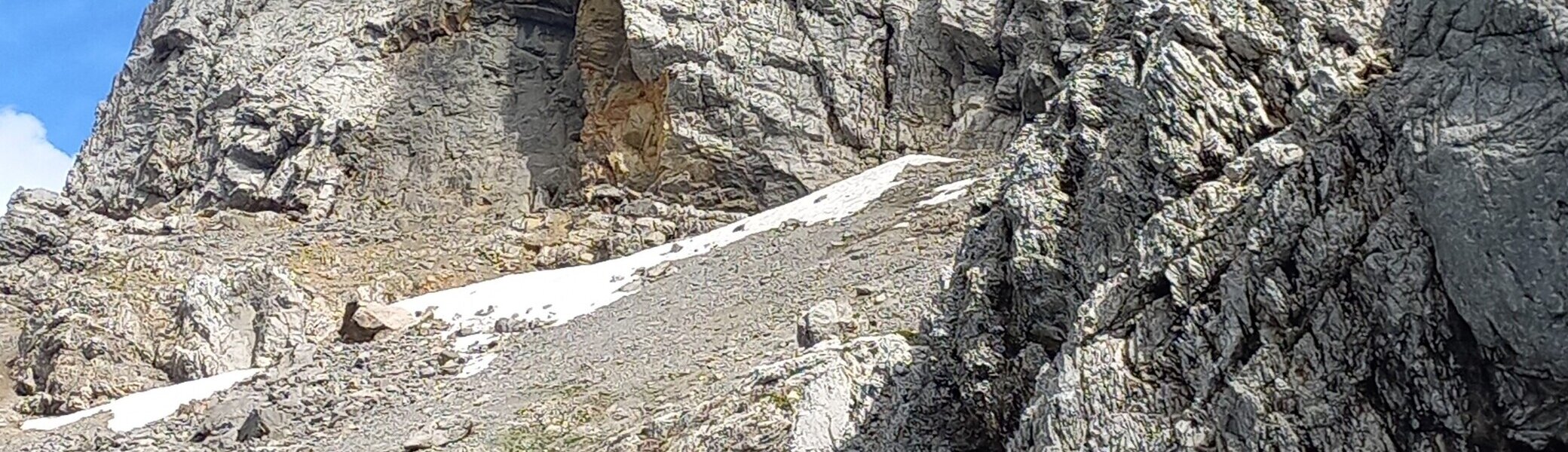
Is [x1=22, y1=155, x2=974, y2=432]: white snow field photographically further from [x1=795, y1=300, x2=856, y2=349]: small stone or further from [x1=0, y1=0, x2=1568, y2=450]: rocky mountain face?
[x1=795, y1=300, x2=856, y2=349]: small stone

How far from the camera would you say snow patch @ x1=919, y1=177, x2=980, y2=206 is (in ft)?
119

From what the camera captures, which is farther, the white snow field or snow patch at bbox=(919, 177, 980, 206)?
snow patch at bbox=(919, 177, 980, 206)

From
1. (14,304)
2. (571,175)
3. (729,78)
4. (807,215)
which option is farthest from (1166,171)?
(14,304)

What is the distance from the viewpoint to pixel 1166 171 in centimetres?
1145

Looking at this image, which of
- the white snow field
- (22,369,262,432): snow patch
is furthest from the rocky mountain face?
the white snow field

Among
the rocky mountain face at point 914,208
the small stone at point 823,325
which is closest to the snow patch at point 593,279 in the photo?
the rocky mountain face at point 914,208

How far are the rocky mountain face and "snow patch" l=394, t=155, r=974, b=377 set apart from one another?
7.54 ft

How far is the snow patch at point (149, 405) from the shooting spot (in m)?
30.5

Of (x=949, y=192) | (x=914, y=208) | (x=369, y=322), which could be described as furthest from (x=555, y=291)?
(x=949, y=192)

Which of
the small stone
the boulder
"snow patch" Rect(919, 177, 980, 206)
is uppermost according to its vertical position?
the small stone

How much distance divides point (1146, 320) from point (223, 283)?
1297 inches

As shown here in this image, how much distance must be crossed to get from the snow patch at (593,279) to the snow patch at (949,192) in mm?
2336

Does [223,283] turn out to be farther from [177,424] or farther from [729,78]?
[729,78]

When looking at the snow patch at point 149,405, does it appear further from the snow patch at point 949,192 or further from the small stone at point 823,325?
the snow patch at point 949,192
